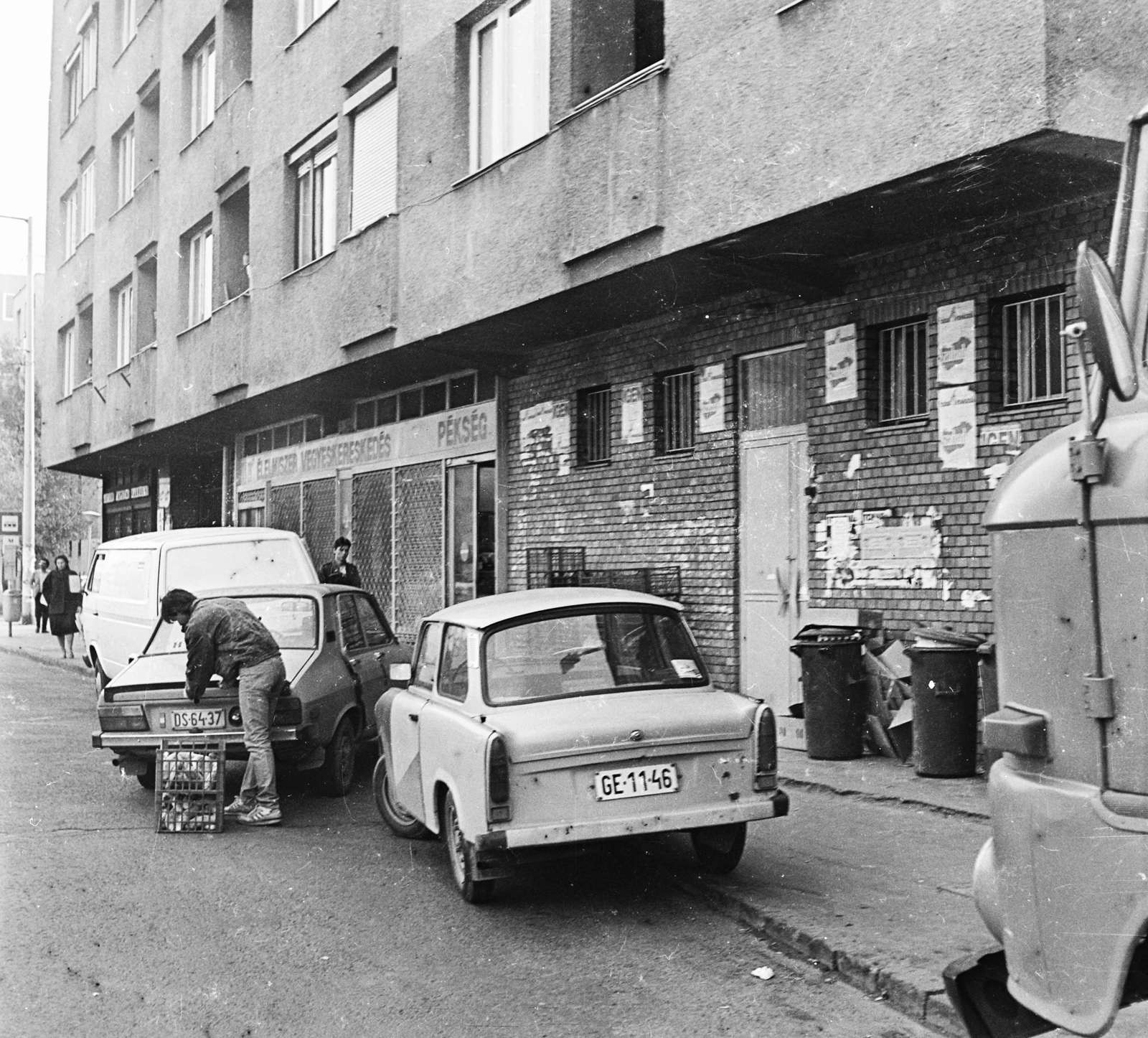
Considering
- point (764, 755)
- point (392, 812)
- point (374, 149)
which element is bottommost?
point (392, 812)

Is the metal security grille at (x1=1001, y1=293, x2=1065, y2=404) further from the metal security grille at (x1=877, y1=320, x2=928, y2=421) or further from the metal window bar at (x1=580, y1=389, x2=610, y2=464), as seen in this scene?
the metal window bar at (x1=580, y1=389, x2=610, y2=464)

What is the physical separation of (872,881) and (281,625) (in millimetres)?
5334

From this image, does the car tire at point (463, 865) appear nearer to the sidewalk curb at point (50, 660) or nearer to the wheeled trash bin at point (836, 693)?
the wheeled trash bin at point (836, 693)

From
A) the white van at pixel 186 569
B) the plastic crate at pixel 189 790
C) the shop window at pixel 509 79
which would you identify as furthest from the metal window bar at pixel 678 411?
the plastic crate at pixel 189 790

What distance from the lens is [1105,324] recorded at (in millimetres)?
3305

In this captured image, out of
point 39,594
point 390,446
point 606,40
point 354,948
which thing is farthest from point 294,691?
point 39,594

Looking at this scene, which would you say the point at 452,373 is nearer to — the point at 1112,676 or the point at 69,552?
the point at 1112,676

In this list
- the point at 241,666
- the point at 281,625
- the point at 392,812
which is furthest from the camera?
the point at 281,625

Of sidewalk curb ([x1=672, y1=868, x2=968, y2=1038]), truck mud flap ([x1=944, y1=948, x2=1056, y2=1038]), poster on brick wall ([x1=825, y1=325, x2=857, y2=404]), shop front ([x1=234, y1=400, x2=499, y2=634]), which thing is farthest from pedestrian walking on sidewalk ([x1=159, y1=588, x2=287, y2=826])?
shop front ([x1=234, y1=400, x2=499, y2=634])

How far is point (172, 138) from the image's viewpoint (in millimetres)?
26812

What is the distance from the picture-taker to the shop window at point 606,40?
45.1 ft

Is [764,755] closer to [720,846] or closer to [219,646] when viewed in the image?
[720,846]

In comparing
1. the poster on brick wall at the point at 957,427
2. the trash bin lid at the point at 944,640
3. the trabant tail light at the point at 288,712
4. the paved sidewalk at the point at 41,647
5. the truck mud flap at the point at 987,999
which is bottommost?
the paved sidewalk at the point at 41,647

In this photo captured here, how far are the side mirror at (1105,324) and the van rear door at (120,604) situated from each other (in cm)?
1260
